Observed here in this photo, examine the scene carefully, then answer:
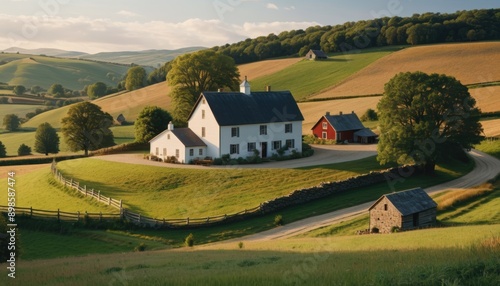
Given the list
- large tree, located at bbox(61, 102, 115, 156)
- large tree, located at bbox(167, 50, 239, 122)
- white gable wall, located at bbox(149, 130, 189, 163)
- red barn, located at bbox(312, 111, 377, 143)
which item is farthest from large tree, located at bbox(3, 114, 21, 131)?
red barn, located at bbox(312, 111, 377, 143)

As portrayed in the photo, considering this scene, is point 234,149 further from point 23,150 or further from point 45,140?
point 23,150

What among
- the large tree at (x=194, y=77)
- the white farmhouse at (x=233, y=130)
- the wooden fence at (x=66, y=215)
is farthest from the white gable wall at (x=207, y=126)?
the wooden fence at (x=66, y=215)

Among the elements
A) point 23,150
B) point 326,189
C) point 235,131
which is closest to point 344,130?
point 235,131

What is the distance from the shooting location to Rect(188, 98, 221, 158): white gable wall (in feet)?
189

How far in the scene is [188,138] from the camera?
193 ft

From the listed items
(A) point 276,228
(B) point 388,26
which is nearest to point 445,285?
(A) point 276,228

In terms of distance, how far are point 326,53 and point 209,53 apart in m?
69.3

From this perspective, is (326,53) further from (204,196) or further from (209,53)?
(204,196)

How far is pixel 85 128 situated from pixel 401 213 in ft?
178

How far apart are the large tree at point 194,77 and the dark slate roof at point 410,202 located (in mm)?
42278

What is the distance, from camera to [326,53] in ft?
461

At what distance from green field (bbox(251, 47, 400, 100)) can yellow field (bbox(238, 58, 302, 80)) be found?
10.3 ft

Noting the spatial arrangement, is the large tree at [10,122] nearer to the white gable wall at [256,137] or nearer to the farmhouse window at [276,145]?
the white gable wall at [256,137]

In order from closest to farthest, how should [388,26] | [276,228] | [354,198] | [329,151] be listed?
[276,228]
[354,198]
[329,151]
[388,26]
